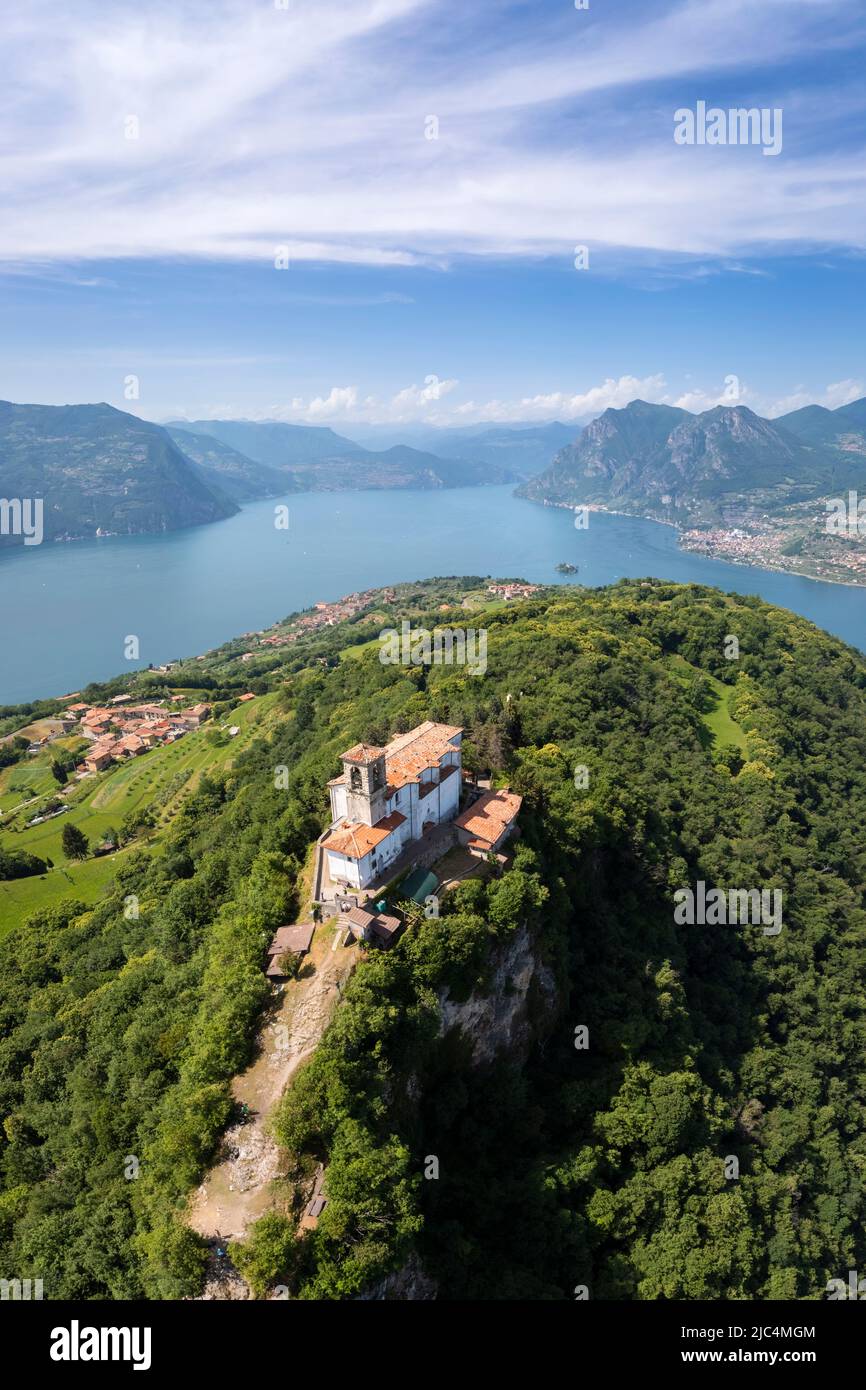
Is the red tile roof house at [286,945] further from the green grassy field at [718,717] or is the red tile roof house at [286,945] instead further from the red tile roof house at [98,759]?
the red tile roof house at [98,759]

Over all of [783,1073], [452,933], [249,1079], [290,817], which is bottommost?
[783,1073]

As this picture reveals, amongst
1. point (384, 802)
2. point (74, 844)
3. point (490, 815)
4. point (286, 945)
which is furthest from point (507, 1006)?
point (74, 844)

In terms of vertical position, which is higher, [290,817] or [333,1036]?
[290,817]

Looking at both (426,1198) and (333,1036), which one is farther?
(426,1198)

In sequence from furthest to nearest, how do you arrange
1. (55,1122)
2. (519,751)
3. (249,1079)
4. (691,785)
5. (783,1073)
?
(691,785) → (519,751) → (783,1073) → (55,1122) → (249,1079)

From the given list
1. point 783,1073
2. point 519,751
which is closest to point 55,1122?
point 519,751

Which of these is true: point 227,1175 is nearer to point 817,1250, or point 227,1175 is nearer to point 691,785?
point 817,1250

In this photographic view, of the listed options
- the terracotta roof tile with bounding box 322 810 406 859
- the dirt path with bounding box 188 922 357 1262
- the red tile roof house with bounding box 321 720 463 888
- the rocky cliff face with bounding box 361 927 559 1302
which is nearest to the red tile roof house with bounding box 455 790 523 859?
the red tile roof house with bounding box 321 720 463 888

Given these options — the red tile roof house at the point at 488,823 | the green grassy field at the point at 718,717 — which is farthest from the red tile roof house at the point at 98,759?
the red tile roof house at the point at 488,823
